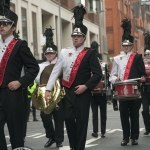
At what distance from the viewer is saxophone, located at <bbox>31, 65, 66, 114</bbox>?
11852 millimetres

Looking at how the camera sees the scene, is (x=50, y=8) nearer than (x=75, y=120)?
No

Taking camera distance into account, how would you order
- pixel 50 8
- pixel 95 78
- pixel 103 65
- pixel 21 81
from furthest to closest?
pixel 50 8, pixel 103 65, pixel 95 78, pixel 21 81

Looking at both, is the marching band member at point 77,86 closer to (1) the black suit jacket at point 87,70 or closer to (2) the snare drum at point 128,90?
(1) the black suit jacket at point 87,70

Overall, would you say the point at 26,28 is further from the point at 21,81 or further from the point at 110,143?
the point at 21,81

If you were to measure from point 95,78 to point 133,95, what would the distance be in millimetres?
3095

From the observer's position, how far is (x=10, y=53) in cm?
952

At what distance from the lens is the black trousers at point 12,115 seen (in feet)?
30.7

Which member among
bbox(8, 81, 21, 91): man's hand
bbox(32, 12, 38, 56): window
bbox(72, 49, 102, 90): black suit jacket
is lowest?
bbox(8, 81, 21, 91): man's hand

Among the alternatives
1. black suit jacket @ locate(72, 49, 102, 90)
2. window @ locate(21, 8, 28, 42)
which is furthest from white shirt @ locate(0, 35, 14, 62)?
window @ locate(21, 8, 28, 42)

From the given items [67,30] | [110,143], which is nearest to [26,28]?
[67,30]

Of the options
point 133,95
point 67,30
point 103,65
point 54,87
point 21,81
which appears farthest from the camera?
point 67,30

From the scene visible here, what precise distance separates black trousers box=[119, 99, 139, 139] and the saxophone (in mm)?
1675

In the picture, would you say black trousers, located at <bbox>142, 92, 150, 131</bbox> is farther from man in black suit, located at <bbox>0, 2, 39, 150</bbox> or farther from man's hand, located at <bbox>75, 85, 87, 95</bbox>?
man in black suit, located at <bbox>0, 2, 39, 150</bbox>

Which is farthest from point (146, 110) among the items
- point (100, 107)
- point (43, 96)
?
point (43, 96)
